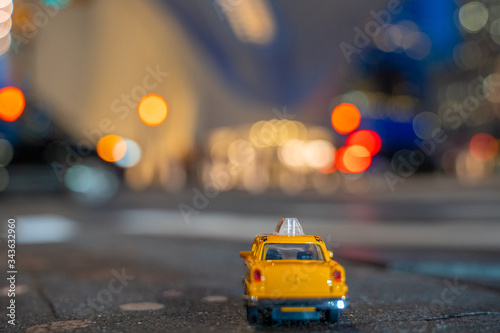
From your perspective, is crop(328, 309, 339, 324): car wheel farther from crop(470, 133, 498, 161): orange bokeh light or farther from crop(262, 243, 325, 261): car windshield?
crop(470, 133, 498, 161): orange bokeh light

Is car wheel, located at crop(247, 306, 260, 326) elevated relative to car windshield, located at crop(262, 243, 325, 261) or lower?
lower

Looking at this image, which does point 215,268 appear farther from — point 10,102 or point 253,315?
point 10,102

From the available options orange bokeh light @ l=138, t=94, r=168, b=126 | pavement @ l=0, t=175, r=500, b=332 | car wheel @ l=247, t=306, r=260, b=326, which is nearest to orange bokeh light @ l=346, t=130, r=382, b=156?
orange bokeh light @ l=138, t=94, r=168, b=126

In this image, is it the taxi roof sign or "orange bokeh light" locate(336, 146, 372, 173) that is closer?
the taxi roof sign

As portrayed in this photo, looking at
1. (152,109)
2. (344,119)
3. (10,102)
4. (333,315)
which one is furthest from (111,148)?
(333,315)

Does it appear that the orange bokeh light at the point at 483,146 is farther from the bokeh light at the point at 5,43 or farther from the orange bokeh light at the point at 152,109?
the bokeh light at the point at 5,43

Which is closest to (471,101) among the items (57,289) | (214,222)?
(214,222)

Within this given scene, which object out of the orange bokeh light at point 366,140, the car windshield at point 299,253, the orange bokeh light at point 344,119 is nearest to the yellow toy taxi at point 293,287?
→ the car windshield at point 299,253
